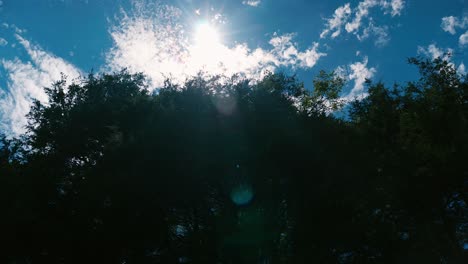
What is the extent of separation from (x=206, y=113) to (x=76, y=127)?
13689 mm

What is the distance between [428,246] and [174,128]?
18.4m

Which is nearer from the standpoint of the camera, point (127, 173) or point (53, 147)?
point (127, 173)

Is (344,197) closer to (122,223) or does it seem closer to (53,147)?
(122,223)

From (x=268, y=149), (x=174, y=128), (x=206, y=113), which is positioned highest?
(x=206, y=113)

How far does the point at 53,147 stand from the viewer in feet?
86.1

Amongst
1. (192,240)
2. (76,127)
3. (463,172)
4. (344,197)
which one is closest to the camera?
(192,240)

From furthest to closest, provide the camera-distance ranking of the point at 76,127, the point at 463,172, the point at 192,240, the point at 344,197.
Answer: the point at 76,127, the point at 463,172, the point at 344,197, the point at 192,240

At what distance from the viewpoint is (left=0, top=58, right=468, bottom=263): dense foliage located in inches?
697

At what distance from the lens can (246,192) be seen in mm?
19969

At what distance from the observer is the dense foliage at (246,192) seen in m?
17.7

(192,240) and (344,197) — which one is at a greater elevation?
(344,197)

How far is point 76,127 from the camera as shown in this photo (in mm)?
25703

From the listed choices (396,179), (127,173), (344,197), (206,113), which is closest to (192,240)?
(127,173)

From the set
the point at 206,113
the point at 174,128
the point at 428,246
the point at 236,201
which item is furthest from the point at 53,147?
the point at 428,246
